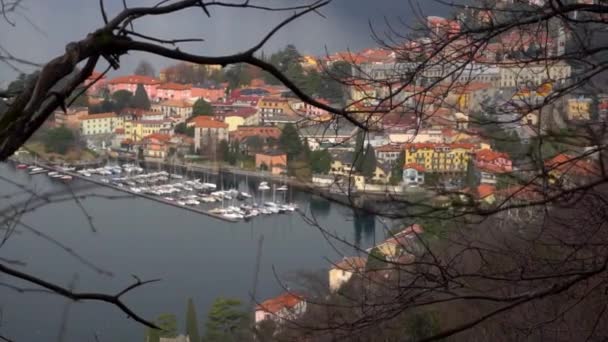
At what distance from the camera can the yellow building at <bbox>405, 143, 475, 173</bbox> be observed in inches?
131

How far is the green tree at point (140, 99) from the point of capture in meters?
10.6

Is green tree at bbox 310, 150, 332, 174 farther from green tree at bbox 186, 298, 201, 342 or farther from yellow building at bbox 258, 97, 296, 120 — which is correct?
yellow building at bbox 258, 97, 296, 120

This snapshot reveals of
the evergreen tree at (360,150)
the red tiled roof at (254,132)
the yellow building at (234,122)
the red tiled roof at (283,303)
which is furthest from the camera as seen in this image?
the yellow building at (234,122)

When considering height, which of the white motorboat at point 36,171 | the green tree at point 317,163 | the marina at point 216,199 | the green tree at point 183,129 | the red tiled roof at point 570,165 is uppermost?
the red tiled roof at point 570,165

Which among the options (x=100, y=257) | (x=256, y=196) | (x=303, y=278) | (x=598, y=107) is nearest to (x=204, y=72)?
(x=256, y=196)

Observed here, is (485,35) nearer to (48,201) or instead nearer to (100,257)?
(48,201)

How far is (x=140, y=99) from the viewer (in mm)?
10797

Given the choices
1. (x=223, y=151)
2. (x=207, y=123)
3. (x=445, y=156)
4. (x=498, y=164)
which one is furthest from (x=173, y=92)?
(x=498, y=164)

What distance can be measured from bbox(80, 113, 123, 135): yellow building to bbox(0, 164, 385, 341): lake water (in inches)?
32.8

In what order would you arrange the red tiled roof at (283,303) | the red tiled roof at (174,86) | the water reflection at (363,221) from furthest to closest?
the red tiled roof at (174,86), the red tiled roof at (283,303), the water reflection at (363,221)

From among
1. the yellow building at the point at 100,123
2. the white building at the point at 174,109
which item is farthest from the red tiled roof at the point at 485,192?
the white building at the point at 174,109

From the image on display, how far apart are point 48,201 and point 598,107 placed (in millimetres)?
1110

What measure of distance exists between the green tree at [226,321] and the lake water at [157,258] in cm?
15

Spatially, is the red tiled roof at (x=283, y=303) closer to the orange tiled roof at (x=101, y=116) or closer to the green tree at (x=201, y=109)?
the orange tiled roof at (x=101, y=116)
